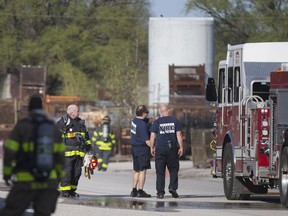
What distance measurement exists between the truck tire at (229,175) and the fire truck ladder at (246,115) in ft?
2.21

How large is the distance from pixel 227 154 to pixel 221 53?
1681 inches

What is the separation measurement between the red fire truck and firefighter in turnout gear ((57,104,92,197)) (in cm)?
267

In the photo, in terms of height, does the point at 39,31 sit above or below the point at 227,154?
above

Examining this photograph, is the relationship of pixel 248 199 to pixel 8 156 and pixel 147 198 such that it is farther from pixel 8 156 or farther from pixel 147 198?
pixel 8 156

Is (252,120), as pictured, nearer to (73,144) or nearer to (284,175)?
(284,175)

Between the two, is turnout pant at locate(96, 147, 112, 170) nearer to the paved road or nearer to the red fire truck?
the paved road

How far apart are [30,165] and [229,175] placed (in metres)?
9.38

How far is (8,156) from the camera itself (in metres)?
10.8

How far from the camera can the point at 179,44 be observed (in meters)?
50.6

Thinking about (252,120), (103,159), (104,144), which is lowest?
(103,159)

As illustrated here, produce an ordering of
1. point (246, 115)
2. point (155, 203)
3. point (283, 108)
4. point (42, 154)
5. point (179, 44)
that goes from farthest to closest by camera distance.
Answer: point (179, 44)
point (246, 115)
point (155, 203)
point (283, 108)
point (42, 154)

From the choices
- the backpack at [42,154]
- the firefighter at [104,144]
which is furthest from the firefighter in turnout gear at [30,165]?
the firefighter at [104,144]

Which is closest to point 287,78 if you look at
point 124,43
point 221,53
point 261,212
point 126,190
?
point 261,212

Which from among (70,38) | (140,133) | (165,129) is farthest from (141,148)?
(70,38)
